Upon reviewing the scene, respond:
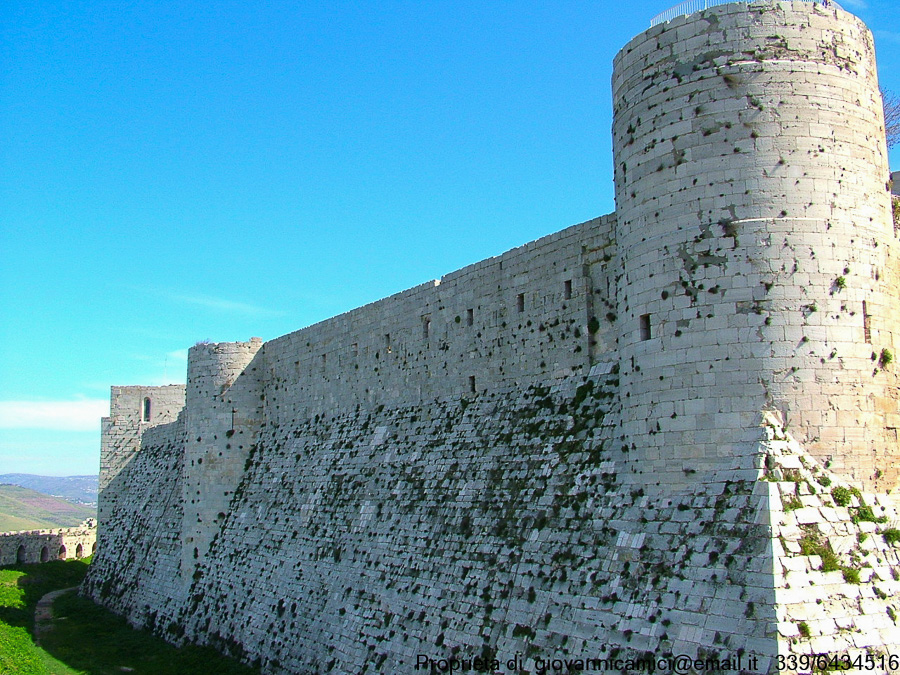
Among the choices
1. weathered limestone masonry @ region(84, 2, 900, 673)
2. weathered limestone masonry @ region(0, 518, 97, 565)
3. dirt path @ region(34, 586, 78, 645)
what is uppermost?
weathered limestone masonry @ region(84, 2, 900, 673)

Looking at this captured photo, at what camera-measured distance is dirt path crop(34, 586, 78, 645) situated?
2885 centimetres

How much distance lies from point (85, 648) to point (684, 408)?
→ 70.7 ft

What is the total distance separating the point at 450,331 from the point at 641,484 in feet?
25.7

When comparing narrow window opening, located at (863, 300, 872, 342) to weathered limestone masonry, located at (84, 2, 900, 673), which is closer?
weathered limestone masonry, located at (84, 2, 900, 673)

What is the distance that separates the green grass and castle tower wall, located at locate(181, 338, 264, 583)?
2819mm

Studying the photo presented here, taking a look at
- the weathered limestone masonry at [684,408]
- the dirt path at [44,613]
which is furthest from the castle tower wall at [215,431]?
the weathered limestone masonry at [684,408]

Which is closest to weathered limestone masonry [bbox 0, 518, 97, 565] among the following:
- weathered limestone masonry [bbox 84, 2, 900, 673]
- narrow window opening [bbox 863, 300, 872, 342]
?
weathered limestone masonry [bbox 84, 2, 900, 673]

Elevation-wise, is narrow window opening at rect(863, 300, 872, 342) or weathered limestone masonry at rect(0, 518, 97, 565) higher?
narrow window opening at rect(863, 300, 872, 342)

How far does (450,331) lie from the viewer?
1998cm

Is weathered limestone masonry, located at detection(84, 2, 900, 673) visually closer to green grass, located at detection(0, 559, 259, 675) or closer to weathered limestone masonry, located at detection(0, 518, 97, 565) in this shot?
green grass, located at detection(0, 559, 259, 675)

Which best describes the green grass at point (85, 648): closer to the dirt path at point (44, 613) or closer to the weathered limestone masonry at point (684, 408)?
the dirt path at point (44, 613)

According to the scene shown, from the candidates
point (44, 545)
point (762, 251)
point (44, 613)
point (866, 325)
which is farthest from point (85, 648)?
point (44, 545)

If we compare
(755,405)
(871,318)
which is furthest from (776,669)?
(871,318)

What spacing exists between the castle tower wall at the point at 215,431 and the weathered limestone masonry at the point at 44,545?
21303mm
